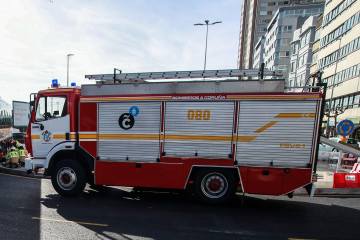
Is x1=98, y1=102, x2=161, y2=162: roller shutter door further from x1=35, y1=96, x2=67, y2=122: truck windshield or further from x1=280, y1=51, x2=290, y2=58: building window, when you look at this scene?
x1=280, y1=51, x2=290, y2=58: building window

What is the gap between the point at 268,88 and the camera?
215 inches

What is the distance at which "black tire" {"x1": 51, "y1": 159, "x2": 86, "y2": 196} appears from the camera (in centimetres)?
639

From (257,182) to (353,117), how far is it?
3514 centimetres

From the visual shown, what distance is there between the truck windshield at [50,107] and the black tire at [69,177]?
142 centimetres

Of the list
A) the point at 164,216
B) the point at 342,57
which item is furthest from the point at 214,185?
the point at 342,57

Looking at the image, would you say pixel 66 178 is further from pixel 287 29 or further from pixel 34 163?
pixel 287 29

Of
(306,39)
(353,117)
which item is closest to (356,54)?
(353,117)

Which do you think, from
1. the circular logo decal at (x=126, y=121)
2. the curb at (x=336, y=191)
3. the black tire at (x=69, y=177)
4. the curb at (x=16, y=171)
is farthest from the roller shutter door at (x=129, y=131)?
the curb at (x=336, y=191)

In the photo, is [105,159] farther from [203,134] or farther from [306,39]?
[306,39]

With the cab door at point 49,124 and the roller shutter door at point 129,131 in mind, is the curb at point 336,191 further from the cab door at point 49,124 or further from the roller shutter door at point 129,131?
the cab door at point 49,124

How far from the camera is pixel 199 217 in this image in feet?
16.9

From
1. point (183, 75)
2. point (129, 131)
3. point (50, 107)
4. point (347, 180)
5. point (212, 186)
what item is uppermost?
point (183, 75)

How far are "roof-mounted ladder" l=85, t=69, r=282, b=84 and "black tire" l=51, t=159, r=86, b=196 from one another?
2.66m

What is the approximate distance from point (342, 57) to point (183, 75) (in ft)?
124
